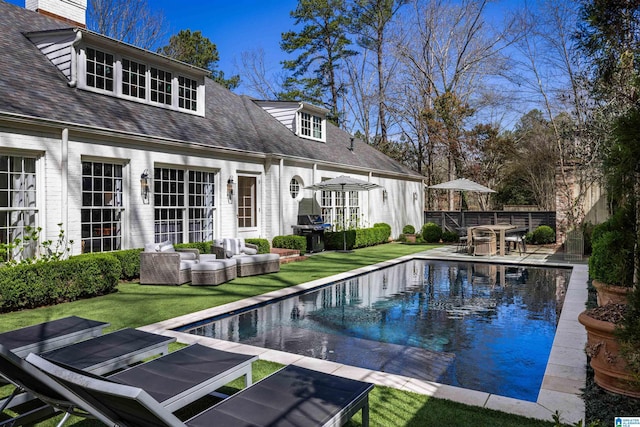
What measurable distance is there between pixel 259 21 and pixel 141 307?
1074 inches

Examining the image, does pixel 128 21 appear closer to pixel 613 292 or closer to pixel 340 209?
pixel 340 209

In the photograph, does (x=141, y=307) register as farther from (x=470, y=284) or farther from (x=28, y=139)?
(x=470, y=284)

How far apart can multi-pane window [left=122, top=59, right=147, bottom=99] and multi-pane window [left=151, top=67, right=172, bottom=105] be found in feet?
0.97

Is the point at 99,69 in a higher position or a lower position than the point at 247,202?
higher

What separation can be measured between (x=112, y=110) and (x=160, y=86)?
2.38 meters

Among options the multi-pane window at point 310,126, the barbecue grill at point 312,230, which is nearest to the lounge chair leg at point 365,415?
the barbecue grill at point 312,230

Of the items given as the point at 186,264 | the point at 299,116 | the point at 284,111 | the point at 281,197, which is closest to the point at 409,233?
the point at 299,116


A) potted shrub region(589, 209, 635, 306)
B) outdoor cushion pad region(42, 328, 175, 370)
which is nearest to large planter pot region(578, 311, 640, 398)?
potted shrub region(589, 209, 635, 306)

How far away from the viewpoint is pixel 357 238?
18531 millimetres

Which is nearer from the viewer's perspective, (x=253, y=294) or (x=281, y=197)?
(x=253, y=294)

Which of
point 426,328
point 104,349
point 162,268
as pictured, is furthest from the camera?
point 162,268

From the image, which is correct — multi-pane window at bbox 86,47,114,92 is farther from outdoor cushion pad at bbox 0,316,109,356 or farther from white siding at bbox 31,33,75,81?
outdoor cushion pad at bbox 0,316,109,356

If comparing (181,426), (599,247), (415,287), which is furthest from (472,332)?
(181,426)

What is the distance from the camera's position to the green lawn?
3.70 meters
